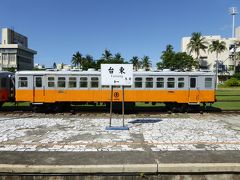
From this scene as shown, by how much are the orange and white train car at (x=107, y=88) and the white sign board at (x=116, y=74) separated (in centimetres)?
634

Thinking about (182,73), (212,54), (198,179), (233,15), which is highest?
(233,15)

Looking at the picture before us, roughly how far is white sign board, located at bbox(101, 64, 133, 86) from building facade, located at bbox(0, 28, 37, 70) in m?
103

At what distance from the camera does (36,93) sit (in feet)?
66.5

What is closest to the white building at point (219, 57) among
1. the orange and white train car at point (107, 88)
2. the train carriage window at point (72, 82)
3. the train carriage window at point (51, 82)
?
the orange and white train car at point (107, 88)

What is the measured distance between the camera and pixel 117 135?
12.2 metres

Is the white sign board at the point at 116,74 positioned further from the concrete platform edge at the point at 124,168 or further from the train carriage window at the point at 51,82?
the train carriage window at the point at 51,82

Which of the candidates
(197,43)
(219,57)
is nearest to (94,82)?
(197,43)

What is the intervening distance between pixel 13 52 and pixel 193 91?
116155 mm

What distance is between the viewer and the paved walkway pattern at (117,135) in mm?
10062

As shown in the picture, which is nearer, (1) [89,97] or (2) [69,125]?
(2) [69,125]

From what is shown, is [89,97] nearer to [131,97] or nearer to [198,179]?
[131,97]

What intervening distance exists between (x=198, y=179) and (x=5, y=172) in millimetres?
5191

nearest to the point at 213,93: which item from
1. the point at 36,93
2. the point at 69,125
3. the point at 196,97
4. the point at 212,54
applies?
the point at 196,97

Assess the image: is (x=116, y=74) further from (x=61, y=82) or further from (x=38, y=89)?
(x=38, y=89)
